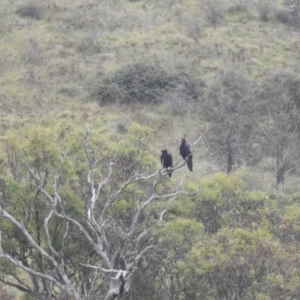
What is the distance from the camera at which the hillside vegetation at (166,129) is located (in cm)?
1377

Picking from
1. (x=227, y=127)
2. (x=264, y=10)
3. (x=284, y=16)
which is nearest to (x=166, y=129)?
(x=227, y=127)

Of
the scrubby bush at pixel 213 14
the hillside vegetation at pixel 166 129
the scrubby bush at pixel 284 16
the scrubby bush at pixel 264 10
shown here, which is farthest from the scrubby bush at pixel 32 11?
the scrubby bush at pixel 284 16

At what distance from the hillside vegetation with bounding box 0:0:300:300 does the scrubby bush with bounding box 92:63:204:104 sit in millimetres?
77

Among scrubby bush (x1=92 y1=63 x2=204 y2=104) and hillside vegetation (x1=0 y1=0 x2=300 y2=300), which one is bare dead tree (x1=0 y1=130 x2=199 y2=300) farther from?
scrubby bush (x1=92 y1=63 x2=204 y2=104)

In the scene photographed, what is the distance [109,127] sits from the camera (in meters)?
30.1

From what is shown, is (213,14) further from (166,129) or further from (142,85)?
(166,129)

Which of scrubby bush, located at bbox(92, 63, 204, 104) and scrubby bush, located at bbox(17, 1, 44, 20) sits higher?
scrubby bush, located at bbox(17, 1, 44, 20)

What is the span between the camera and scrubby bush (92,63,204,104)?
3325 cm

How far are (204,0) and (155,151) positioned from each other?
60.5 ft

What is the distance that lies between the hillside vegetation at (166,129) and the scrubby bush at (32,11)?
8cm

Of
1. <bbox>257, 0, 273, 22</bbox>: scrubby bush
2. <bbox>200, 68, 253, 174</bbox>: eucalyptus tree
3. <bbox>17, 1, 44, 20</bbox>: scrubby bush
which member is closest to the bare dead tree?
<bbox>200, 68, 253, 174</bbox>: eucalyptus tree

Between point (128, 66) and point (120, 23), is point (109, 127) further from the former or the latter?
point (120, 23)

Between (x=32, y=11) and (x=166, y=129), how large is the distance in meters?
13.7

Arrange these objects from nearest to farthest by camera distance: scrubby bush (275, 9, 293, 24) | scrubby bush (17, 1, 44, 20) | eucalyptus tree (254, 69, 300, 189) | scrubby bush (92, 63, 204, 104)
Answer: eucalyptus tree (254, 69, 300, 189) < scrubby bush (92, 63, 204, 104) < scrubby bush (17, 1, 44, 20) < scrubby bush (275, 9, 293, 24)
